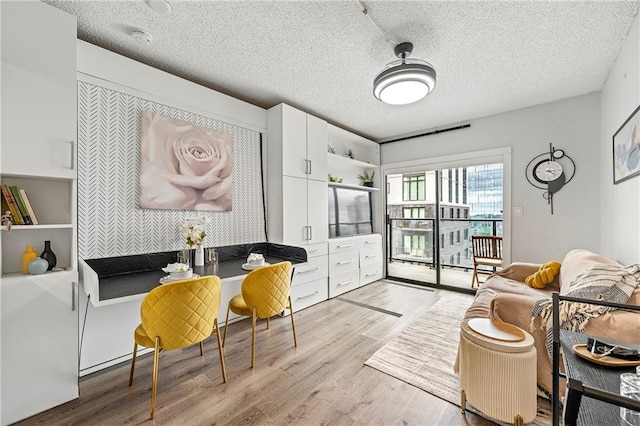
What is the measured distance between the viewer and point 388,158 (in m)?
4.74

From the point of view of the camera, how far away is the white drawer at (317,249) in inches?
132

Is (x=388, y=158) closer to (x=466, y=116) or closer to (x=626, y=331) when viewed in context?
(x=466, y=116)

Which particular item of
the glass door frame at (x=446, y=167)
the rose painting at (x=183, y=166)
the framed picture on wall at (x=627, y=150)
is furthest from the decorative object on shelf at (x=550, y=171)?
the rose painting at (x=183, y=166)

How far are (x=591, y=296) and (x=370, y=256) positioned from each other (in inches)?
119

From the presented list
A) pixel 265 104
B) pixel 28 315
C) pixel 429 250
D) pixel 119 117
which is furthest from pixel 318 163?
pixel 28 315

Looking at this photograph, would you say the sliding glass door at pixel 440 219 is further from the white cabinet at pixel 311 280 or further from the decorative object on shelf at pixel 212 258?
the decorative object on shelf at pixel 212 258

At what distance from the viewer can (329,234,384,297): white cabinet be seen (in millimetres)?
3725

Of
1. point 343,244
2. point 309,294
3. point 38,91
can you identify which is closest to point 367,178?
point 343,244

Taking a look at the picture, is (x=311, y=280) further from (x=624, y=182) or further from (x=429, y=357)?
(x=624, y=182)

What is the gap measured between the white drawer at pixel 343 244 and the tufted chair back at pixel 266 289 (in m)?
1.52

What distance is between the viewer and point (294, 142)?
10.7 feet

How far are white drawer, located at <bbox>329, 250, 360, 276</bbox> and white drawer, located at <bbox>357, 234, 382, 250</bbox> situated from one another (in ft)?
0.61

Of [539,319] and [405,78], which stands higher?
[405,78]

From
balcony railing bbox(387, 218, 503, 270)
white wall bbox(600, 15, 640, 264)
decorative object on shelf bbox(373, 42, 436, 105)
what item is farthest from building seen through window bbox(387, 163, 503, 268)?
decorative object on shelf bbox(373, 42, 436, 105)
